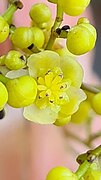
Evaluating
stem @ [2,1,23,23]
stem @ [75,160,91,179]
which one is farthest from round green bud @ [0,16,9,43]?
stem @ [75,160,91,179]

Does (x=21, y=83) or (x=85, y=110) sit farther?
(x=85, y=110)

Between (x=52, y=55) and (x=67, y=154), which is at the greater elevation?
(x=52, y=55)

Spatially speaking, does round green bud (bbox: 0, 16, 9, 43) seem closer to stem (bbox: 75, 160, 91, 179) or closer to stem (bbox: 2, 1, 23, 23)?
stem (bbox: 2, 1, 23, 23)

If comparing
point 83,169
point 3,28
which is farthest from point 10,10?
point 83,169

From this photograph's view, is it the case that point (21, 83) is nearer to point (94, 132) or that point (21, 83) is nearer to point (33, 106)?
point (33, 106)

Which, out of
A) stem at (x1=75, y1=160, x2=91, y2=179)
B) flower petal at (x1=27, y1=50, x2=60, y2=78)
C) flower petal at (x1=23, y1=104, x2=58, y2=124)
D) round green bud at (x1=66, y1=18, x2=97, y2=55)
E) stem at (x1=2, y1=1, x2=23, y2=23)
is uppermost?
stem at (x1=2, y1=1, x2=23, y2=23)

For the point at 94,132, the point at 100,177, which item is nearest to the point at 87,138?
the point at 94,132

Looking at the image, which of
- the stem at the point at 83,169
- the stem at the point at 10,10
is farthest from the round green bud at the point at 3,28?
the stem at the point at 83,169
